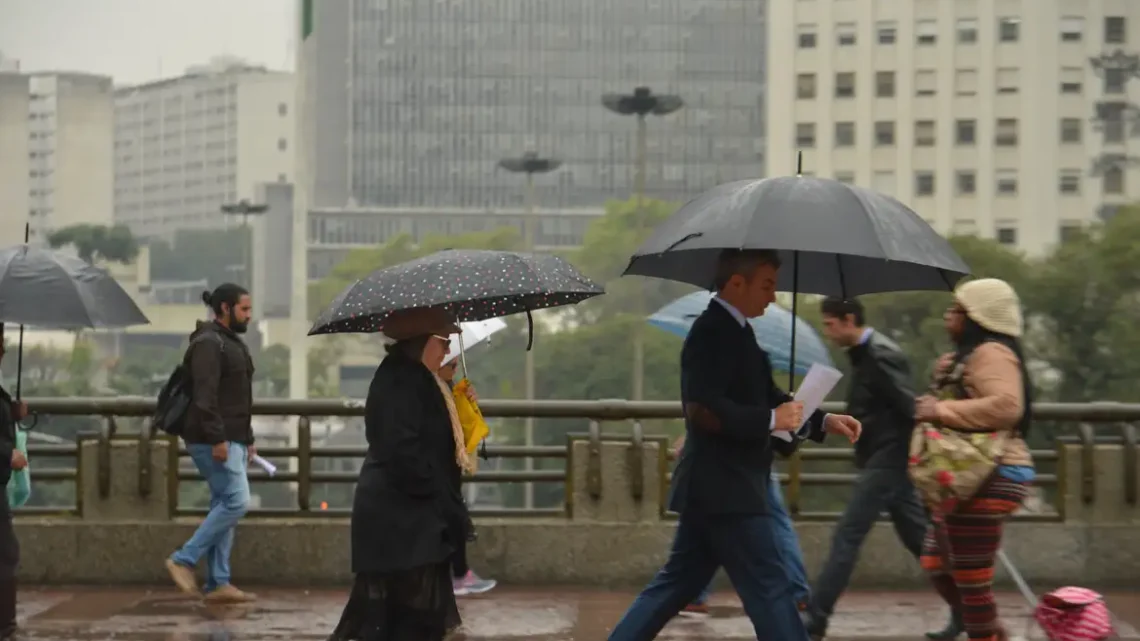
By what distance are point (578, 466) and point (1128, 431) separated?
3.20m

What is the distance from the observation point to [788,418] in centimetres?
530

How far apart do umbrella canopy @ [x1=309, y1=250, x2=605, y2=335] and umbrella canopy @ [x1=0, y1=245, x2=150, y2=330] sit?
2.42 m

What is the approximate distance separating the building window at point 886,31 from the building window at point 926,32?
168 centimetres

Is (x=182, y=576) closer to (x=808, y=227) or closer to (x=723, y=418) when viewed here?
(x=723, y=418)

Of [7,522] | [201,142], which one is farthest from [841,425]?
[201,142]

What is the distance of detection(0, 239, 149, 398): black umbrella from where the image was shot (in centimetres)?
729

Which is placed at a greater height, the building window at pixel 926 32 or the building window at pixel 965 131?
the building window at pixel 926 32

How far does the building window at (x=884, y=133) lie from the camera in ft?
381

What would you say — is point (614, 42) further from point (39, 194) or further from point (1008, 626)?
point (1008, 626)

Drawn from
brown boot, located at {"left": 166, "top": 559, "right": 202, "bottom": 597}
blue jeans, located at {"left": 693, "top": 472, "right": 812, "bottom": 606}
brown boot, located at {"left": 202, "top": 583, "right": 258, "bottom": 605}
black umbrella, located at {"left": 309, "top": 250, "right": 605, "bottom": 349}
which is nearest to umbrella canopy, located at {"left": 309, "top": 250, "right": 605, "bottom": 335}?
black umbrella, located at {"left": 309, "top": 250, "right": 605, "bottom": 349}

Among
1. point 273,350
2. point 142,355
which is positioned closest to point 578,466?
point 142,355

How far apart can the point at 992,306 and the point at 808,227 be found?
4.21 feet

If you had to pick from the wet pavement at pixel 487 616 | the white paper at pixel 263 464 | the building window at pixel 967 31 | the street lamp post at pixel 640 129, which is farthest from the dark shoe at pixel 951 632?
the building window at pixel 967 31

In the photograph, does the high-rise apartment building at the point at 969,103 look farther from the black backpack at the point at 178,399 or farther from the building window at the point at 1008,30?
the black backpack at the point at 178,399
